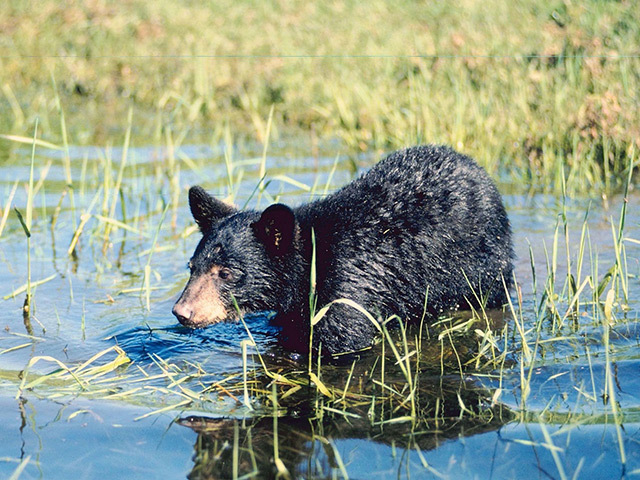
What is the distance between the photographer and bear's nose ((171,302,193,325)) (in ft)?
15.3

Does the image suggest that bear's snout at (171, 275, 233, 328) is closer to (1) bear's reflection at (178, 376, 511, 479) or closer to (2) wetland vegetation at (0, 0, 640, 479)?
(2) wetland vegetation at (0, 0, 640, 479)

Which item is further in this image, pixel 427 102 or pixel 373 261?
pixel 427 102

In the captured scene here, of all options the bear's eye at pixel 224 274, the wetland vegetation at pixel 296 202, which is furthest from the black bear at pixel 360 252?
the wetland vegetation at pixel 296 202

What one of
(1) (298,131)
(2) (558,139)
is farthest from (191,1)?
(2) (558,139)

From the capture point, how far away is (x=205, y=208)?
17.1 feet

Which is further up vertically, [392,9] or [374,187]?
[392,9]

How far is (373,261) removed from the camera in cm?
504

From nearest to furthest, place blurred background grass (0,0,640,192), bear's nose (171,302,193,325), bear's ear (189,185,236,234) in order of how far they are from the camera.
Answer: bear's nose (171,302,193,325) → bear's ear (189,185,236,234) → blurred background grass (0,0,640,192)

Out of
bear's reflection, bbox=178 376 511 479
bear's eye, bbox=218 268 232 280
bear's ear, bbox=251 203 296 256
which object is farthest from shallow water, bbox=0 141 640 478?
bear's ear, bbox=251 203 296 256

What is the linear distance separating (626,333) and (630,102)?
3850 millimetres

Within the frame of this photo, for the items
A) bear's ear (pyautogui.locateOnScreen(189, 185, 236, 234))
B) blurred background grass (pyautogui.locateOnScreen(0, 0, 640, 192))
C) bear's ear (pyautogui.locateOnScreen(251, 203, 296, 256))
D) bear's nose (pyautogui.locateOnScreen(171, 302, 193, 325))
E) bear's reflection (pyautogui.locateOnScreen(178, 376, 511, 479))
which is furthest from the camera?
blurred background grass (pyautogui.locateOnScreen(0, 0, 640, 192))

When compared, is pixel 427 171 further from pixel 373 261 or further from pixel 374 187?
pixel 373 261

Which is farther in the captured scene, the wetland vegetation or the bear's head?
the bear's head

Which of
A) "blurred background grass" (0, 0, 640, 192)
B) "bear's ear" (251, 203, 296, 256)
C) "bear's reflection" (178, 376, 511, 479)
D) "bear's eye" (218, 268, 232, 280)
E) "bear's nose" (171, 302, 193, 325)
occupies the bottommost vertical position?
"bear's reflection" (178, 376, 511, 479)
